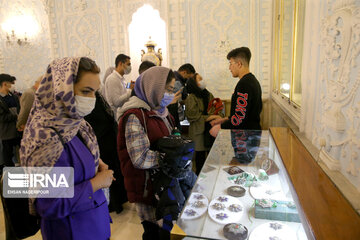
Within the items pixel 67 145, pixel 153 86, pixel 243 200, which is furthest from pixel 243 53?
pixel 67 145

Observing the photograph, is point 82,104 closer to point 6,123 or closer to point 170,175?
point 170,175

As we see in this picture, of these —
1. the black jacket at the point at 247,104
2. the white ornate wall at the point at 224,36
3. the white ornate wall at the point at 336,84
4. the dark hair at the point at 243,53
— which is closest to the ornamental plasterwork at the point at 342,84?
the white ornate wall at the point at 336,84

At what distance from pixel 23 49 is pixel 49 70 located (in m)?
6.59

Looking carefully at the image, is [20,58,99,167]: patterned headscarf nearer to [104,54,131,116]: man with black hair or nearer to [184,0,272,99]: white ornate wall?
[104,54,131,116]: man with black hair

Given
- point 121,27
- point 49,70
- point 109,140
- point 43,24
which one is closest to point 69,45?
point 43,24

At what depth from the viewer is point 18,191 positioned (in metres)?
1.34

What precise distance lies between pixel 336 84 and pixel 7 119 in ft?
15.7

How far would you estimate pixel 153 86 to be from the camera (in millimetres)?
1820

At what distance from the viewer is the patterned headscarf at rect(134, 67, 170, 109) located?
182 cm

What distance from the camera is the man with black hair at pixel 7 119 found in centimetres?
419

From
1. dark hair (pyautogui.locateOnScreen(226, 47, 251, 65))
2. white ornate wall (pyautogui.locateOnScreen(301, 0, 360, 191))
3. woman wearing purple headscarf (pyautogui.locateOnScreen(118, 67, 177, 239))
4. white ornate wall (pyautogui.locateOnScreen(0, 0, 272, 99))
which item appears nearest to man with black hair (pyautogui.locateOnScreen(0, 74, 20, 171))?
white ornate wall (pyautogui.locateOnScreen(0, 0, 272, 99))

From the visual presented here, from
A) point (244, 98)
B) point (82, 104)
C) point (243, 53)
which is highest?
point (243, 53)

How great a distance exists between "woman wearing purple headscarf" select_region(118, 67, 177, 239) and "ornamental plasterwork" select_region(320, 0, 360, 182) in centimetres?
107

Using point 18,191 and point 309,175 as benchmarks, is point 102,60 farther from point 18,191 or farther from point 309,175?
point 309,175
